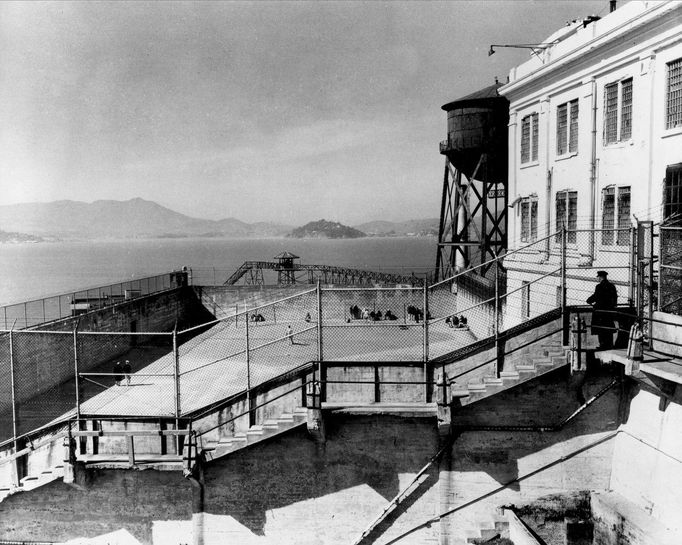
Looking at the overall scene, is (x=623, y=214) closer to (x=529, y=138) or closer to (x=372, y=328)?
(x=529, y=138)

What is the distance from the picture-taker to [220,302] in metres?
41.2

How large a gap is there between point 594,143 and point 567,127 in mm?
1897

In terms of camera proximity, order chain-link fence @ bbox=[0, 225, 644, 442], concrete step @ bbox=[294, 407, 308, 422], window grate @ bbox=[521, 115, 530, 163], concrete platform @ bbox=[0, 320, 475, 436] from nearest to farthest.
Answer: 1. concrete step @ bbox=[294, 407, 308, 422]
2. chain-link fence @ bbox=[0, 225, 644, 442]
3. concrete platform @ bbox=[0, 320, 475, 436]
4. window grate @ bbox=[521, 115, 530, 163]

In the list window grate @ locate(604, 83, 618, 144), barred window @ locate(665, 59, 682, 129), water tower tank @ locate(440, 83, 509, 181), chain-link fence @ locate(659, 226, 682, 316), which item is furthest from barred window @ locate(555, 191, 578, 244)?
water tower tank @ locate(440, 83, 509, 181)

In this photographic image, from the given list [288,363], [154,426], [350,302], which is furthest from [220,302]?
[154,426]

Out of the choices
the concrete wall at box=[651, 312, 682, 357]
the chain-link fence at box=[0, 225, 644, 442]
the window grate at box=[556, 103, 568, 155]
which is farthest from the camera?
the window grate at box=[556, 103, 568, 155]

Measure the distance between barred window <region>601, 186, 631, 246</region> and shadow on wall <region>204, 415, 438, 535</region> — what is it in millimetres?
9024

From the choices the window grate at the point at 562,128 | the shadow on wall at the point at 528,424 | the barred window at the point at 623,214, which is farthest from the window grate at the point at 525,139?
the shadow on wall at the point at 528,424

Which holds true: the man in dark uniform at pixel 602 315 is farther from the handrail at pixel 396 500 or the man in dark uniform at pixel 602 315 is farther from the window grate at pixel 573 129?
the window grate at pixel 573 129

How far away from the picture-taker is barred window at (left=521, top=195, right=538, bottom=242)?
2370cm

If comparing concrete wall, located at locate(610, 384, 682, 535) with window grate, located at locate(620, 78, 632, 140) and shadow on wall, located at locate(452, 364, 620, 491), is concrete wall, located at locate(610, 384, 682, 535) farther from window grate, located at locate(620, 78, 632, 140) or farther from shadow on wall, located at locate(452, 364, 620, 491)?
window grate, located at locate(620, 78, 632, 140)

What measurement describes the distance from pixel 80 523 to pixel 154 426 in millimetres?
2714

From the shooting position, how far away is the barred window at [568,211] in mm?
20875

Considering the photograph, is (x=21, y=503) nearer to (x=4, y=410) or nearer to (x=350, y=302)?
(x=4, y=410)
